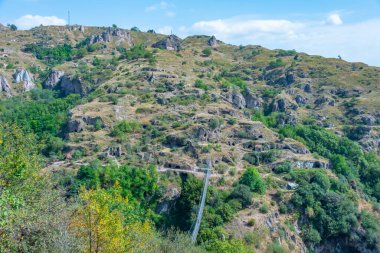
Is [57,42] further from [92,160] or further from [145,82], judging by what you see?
[92,160]

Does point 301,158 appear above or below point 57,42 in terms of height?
below

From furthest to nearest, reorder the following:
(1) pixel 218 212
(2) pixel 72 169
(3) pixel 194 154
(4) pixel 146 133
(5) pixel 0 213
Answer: (4) pixel 146 133, (3) pixel 194 154, (2) pixel 72 169, (1) pixel 218 212, (5) pixel 0 213

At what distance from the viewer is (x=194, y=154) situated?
5284cm

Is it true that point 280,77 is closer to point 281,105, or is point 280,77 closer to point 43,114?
point 281,105

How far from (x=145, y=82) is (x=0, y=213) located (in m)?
64.3

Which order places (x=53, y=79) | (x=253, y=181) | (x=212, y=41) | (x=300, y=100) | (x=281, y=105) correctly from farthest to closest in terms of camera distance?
(x=212, y=41) < (x=53, y=79) < (x=300, y=100) < (x=281, y=105) < (x=253, y=181)

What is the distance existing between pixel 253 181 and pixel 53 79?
60470 millimetres

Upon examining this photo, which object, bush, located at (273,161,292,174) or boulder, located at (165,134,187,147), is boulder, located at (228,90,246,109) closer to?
boulder, located at (165,134,187,147)

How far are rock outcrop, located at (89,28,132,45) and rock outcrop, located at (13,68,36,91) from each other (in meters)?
27.5

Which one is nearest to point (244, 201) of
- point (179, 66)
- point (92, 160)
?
point (92, 160)

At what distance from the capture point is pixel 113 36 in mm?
121750

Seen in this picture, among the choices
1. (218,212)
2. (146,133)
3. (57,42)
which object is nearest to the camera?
(218,212)

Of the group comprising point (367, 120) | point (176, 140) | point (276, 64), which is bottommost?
point (367, 120)

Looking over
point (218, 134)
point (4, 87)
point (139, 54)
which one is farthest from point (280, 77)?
point (4, 87)
